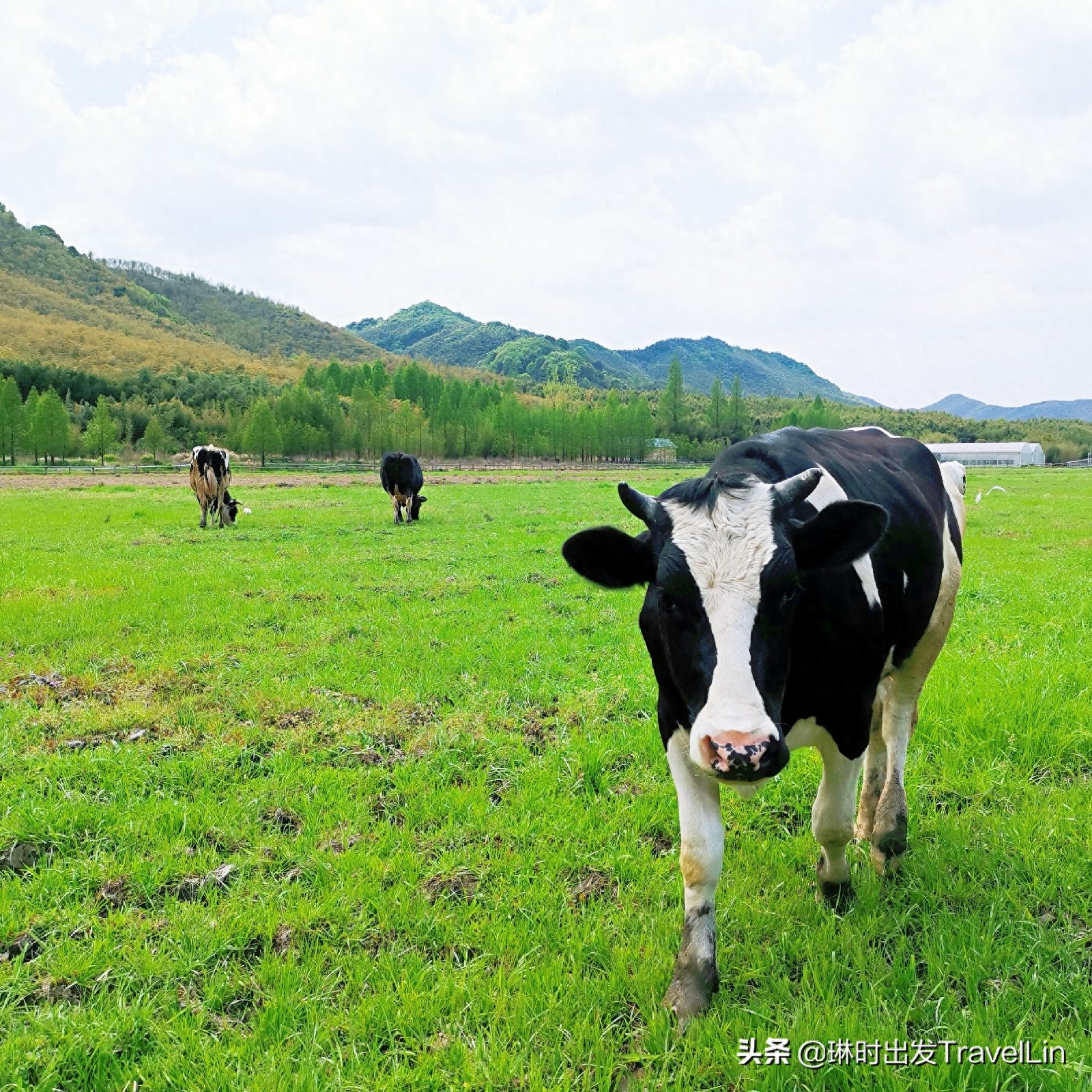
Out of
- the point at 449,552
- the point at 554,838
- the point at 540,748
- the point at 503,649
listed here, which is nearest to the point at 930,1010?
the point at 554,838

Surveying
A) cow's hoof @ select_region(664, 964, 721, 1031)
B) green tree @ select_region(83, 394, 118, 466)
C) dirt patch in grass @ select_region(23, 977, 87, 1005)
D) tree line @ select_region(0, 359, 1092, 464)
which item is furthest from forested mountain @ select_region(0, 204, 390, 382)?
cow's hoof @ select_region(664, 964, 721, 1031)

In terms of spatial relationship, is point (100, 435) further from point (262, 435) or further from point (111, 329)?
point (111, 329)

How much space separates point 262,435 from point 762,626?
78.3 metres

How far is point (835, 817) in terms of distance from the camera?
11.0 feet

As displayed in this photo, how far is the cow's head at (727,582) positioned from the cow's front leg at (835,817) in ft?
2.79

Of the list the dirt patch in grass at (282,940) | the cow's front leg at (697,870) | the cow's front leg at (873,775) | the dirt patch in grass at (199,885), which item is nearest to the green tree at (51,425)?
the dirt patch in grass at (199,885)

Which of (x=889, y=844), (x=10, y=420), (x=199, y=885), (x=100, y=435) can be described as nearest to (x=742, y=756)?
(x=889, y=844)

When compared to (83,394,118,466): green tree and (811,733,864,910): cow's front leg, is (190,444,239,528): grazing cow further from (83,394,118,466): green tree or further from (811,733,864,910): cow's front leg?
(83,394,118,466): green tree

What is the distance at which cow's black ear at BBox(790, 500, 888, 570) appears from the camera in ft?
9.57

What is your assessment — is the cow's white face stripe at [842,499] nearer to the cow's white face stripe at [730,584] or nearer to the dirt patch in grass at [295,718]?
the cow's white face stripe at [730,584]

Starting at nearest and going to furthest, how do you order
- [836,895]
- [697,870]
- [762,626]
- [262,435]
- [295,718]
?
[762,626]
[697,870]
[836,895]
[295,718]
[262,435]

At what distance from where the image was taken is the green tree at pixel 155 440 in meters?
74.6

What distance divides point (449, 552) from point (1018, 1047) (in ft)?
44.2

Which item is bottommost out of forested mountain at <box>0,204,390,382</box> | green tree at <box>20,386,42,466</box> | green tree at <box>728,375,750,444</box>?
green tree at <box>20,386,42,466</box>
